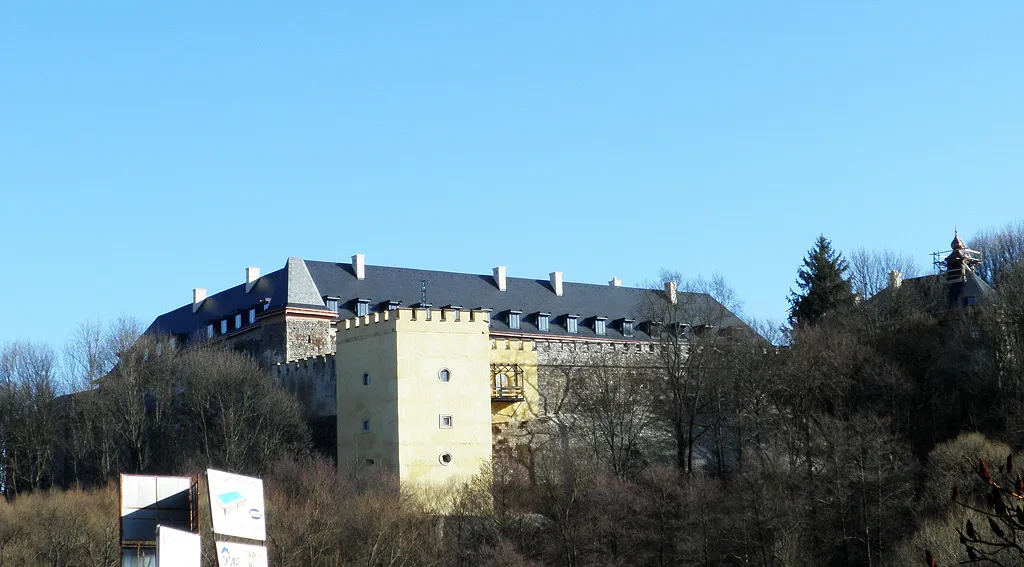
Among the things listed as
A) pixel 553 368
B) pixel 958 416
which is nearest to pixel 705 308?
pixel 553 368

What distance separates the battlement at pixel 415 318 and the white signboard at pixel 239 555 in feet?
126

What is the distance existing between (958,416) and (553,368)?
1667 cm

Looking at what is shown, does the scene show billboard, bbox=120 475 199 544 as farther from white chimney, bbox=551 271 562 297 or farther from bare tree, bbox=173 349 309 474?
white chimney, bbox=551 271 562 297

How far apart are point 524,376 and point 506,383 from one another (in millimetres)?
1238

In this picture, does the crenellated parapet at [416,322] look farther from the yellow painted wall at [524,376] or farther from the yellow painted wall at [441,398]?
the yellow painted wall at [524,376]

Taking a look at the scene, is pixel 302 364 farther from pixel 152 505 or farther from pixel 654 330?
pixel 152 505

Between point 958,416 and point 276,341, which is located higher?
point 276,341

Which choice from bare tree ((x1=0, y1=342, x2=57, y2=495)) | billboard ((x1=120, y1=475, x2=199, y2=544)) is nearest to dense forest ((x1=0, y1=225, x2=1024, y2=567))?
bare tree ((x1=0, y1=342, x2=57, y2=495))

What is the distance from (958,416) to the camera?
176ft

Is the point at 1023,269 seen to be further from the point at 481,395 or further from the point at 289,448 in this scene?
the point at 289,448

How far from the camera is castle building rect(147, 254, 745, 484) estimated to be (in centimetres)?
5312

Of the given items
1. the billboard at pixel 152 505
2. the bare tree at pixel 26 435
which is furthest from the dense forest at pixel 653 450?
the billboard at pixel 152 505

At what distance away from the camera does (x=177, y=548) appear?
1534 centimetres

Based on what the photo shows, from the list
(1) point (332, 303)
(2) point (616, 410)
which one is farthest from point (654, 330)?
(1) point (332, 303)
